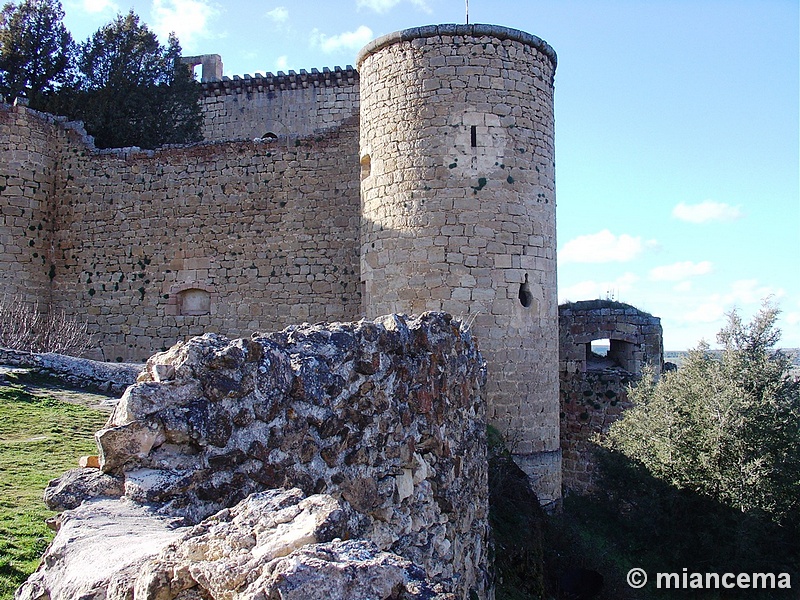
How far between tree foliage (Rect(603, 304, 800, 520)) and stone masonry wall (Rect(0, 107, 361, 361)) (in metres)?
6.09

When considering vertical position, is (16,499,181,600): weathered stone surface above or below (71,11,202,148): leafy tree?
below

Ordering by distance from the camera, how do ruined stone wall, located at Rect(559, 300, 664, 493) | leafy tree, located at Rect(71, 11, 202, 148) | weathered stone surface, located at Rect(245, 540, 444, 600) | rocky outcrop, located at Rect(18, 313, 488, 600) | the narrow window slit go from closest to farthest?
weathered stone surface, located at Rect(245, 540, 444, 600), rocky outcrop, located at Rect(18, 313, 488, 600), the narrow window slit, ruined stone wall, located at Rect(559, 300, 664, 493), leafy tree, located at Rect(71, 11, 202, 148)

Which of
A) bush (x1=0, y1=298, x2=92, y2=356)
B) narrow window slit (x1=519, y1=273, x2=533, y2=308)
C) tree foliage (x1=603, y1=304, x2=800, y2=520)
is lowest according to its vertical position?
tree foliage (x1=603, y1=304, x2=800, y2=520)

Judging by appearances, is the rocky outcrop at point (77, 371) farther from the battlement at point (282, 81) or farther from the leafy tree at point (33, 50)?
the battlement at point (282, 81)

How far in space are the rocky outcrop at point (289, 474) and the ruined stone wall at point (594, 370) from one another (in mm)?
8772

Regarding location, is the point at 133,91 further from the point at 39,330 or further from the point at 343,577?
the point at 343,577

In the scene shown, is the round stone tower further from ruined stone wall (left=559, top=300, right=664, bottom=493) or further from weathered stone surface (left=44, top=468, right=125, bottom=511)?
weathered stone surface (left=44, top=468, right=125, bottom=511)

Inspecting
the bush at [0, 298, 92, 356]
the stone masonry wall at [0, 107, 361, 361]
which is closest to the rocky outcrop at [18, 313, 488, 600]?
the stone masonry wall at [0, 107, 361, 361]

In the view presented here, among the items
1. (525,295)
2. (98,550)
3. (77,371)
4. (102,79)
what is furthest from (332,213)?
(98,550)

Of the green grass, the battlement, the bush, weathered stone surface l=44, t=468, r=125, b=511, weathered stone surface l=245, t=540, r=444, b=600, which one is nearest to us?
weathered stone surface l=245, t=540, r=444, b=600

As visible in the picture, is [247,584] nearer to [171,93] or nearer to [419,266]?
[419,266]

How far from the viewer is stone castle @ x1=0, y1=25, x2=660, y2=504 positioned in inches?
473

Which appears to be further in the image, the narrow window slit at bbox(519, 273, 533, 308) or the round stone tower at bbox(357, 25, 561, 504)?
the narrow window slit at bbox(519, 273, 533, 308)

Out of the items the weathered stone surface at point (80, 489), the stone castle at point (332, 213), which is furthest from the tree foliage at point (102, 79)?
the weathered stone surface at point (80, 489)
